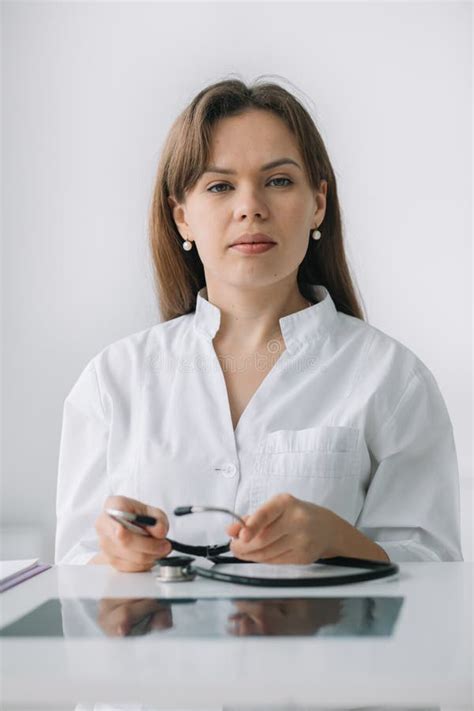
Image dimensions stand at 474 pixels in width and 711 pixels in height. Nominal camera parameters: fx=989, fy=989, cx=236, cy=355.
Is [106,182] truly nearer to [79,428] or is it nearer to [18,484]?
[18,484]

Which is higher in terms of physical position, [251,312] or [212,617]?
[251,312]

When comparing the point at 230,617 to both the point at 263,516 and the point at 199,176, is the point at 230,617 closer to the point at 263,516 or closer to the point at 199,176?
the point at 263,516

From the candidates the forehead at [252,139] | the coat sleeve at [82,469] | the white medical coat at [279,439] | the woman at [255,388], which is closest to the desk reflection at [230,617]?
the woman at [255,388]

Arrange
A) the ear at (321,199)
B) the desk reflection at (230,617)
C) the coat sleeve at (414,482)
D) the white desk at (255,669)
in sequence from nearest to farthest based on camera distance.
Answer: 1. the white desk at (255,669)
2. the desk reflection at (230,617)
3. the coat sleeve at (414,482)
4. the ear at (321,199)

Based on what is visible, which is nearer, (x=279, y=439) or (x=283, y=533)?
(x=283, y=533)

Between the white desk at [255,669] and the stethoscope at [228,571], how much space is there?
0.48ft

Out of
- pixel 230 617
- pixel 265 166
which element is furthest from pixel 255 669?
pixel 265 166

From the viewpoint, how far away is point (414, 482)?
1.54m

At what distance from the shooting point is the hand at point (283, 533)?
1.10 metres

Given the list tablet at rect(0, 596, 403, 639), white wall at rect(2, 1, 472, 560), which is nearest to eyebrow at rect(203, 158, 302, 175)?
tablet at rect(0, 596, 403, 639)

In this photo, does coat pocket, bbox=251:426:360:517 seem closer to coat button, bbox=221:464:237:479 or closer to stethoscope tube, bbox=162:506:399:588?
coat button, bbox=221:464:237:479

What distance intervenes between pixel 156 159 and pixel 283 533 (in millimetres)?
1816

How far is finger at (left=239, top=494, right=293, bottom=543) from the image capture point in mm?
1086

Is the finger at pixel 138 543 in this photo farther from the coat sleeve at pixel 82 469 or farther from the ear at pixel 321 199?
the ear at pixel 321 199
